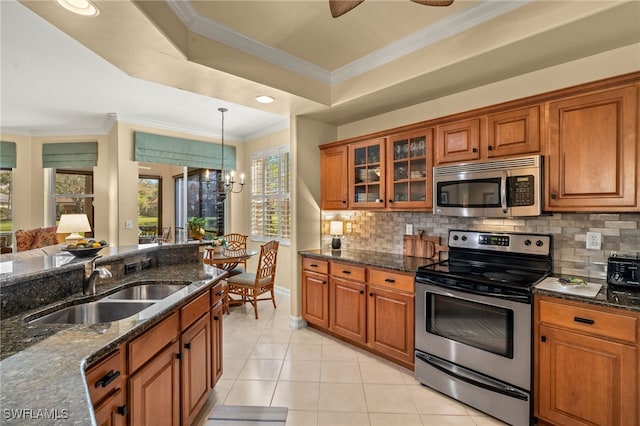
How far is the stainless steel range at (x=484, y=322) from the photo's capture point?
2.02 m

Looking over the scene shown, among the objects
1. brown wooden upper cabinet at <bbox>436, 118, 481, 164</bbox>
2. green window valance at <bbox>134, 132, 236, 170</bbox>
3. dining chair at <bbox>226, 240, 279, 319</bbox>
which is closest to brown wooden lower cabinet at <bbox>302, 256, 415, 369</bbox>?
dining chair at <bbox>226, 240, 279, 319</bbox>

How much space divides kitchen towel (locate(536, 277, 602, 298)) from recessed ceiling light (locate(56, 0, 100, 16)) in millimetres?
3107

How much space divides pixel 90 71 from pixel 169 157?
79.8 inches

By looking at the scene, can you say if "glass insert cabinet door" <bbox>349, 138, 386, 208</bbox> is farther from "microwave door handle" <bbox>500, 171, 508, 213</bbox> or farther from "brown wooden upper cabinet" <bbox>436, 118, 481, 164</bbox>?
"microwave door handle" <bbox>500, 171, 508, 213</bbox>

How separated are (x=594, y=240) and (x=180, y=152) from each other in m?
5.57

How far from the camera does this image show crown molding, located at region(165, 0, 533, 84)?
212cm

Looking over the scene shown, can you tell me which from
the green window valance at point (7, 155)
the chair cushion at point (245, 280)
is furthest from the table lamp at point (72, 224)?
the green window valance at point (7, 155)

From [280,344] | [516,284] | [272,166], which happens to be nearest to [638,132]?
[516,284]

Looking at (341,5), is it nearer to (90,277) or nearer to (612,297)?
(90,277)

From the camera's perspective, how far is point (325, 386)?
2518 mm

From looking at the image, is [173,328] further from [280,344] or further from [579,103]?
[579,103]

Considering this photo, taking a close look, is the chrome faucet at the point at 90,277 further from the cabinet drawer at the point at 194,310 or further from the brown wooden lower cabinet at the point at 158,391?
the brown wooden lower cabinet at the point at 158,391

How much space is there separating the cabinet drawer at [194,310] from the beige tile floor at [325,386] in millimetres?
759

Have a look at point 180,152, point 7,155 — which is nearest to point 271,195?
point 180,152
